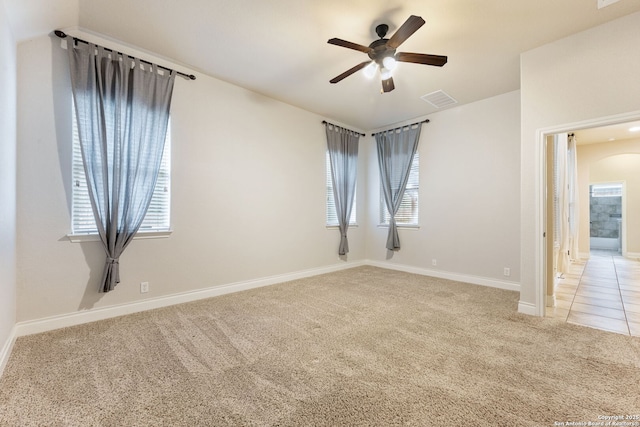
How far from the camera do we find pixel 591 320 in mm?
2852

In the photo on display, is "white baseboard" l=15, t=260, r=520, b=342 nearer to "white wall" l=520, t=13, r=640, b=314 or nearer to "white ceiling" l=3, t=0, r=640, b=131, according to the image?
"white wall" l=520, t=13, r=640, b=314

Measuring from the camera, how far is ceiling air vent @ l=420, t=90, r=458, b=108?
4090 mm

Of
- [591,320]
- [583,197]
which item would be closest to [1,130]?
[591,320]

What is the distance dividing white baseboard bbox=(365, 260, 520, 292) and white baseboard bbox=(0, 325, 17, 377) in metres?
5.14

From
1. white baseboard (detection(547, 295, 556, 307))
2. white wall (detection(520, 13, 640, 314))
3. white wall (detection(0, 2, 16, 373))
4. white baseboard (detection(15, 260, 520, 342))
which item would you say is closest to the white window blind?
white baseboard (detection(15, 260, 520, 342))

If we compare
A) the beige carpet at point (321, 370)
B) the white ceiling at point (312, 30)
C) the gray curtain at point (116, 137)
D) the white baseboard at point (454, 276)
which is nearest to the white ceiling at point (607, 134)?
the white ceiling at point (312, 30)

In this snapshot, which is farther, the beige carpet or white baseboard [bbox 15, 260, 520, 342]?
white baseboard [bbox 15, 260, 520, 342]

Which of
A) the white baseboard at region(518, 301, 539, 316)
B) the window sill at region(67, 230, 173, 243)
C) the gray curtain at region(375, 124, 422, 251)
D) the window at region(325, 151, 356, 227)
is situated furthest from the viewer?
the window at region(325, 151, 356, 227)

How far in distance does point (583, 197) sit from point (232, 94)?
334 inches

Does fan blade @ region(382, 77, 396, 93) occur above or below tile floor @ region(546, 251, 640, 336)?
above

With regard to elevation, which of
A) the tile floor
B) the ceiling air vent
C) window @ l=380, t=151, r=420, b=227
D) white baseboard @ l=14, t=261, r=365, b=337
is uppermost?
the ceiling air vent

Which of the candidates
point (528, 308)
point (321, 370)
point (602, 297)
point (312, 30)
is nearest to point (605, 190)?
point (602, 297)

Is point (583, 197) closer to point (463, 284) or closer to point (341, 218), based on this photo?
point (463, 284)

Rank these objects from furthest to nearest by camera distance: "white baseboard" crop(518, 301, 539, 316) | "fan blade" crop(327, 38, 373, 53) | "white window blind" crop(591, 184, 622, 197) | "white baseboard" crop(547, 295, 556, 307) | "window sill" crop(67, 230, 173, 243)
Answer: "white window blind" crop(591, 184, 622, 197) → "white baseboard" crop(547, 295, 556, 307) → "white baseboard" crop(518, 301, 539, 316) → "window sill" crop(67, 230, 173, 243) → "fan blade" crop(327, 38, 373, 53)
